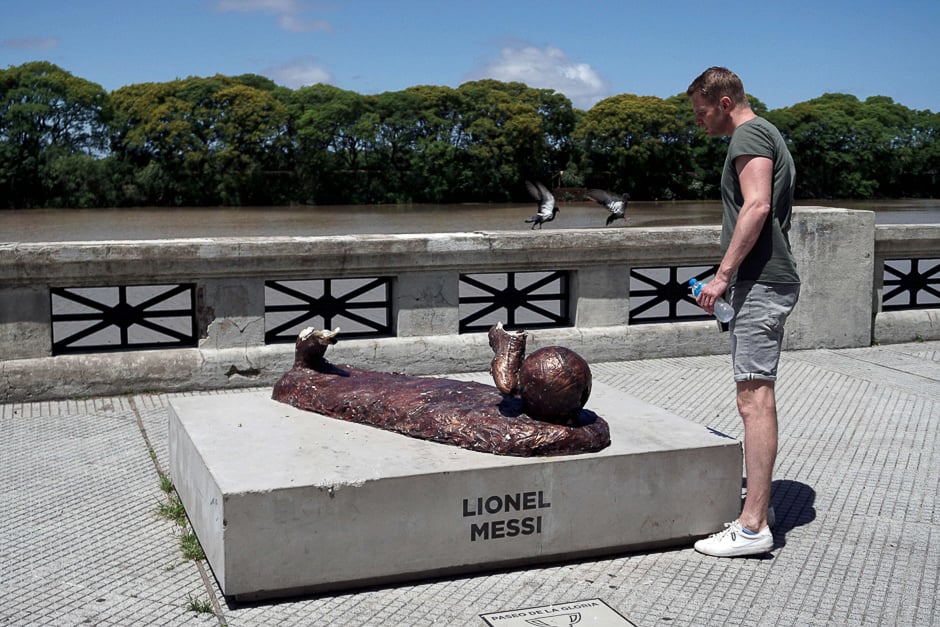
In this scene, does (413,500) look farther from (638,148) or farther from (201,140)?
(201,140)

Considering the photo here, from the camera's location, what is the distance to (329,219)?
122 ft

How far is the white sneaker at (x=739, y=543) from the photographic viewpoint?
4.54 meters

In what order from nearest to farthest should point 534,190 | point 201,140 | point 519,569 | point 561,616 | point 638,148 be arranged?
point 561,616 → point 519,569 → point 534,190 → point 638,148 → point 201,140

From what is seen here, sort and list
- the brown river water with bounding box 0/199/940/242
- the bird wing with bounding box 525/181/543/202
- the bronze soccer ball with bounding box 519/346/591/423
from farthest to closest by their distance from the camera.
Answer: the brown river water with bounding box 0/199/940/242, the bird wing with bounding box 525/181/543/202, the bronze soccer ball with bounding box 519/346/591/423

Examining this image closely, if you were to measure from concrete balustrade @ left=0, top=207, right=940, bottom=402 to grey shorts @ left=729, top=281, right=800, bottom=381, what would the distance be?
12.3 ft

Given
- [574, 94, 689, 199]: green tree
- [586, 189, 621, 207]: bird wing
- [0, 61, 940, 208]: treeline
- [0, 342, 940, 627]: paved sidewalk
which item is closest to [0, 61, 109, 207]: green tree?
[0, 61, 940, 208]: treeline

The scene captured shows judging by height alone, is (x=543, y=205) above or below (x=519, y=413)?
above

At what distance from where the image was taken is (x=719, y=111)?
4.56 meters

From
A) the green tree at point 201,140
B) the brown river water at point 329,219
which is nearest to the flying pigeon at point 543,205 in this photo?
the brown river water at point 329,219

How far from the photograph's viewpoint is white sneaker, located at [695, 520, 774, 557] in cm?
454

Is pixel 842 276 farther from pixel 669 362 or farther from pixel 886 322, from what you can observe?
pixel 669 362

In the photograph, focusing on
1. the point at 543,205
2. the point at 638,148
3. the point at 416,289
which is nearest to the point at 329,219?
the point at 638,148

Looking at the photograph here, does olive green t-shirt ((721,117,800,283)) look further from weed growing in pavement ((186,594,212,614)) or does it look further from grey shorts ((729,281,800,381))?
weed growing in pavement ((186,594,212,614))

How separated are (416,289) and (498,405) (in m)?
3.50
